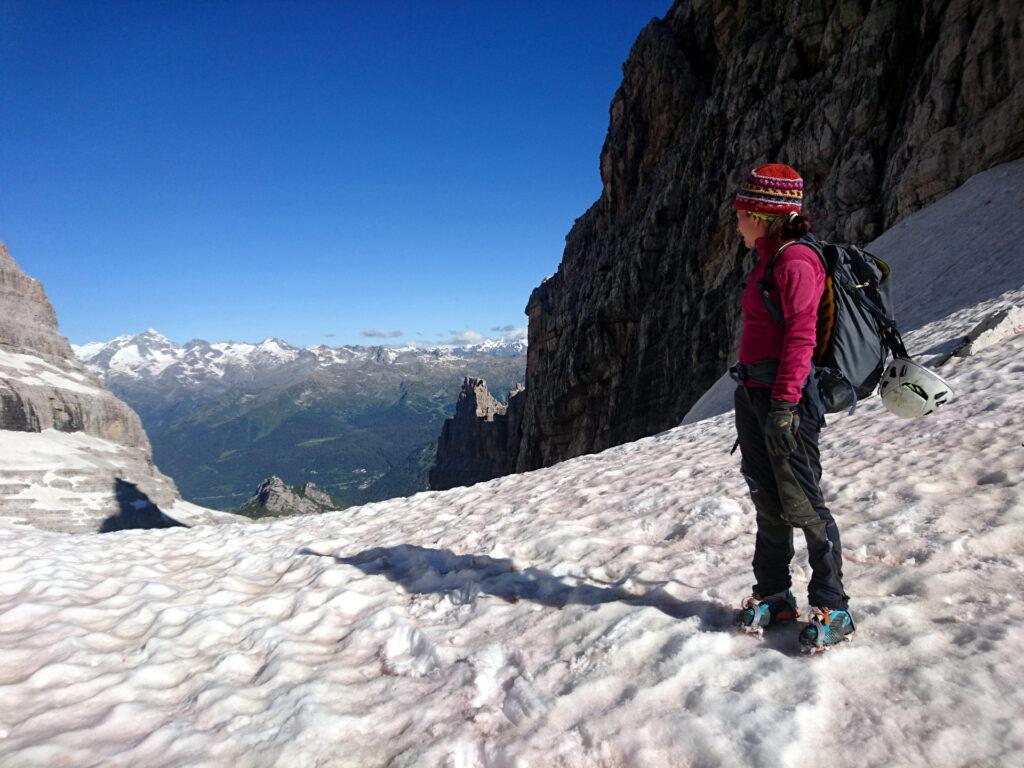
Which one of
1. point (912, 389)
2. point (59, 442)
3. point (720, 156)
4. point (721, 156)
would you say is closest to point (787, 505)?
point (912, 389)

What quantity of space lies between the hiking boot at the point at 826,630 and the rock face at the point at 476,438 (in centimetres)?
12041

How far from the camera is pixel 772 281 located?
4.84 m

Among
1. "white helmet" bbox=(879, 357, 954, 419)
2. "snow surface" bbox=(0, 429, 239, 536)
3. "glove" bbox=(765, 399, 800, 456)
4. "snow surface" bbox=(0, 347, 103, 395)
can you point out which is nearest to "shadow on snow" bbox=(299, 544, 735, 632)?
"glove" bbox=(765, 399, 800, 456)

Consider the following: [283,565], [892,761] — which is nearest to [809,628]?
[892,761]

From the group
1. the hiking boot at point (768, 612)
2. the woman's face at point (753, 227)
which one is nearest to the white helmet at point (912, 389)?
the woman's face at point (753, 227)

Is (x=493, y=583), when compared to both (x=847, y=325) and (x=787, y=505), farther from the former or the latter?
(x=847, y=325)

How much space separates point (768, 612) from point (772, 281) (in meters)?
3.06

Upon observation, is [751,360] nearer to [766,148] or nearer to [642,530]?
[642,530]

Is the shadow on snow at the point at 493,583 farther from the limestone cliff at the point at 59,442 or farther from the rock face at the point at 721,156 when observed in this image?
the limestone cliff at the point at 59,442

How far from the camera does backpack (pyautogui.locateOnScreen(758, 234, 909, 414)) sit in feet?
15.4

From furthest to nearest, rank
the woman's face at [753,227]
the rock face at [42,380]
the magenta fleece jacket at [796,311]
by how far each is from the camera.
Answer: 1. the rock face at [42,380]
2. the woman's face at [753,227]
3. the magenta fleece jacket at [796,311]

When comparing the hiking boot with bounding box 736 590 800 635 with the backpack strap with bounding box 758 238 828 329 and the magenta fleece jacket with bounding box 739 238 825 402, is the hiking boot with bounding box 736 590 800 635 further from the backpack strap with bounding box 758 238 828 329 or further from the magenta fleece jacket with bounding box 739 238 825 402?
the backpack strap with bounding box 758 238 828 329

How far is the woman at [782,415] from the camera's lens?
4578 mm

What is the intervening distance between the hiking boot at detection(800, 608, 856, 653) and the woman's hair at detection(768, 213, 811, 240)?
332 centimetres
